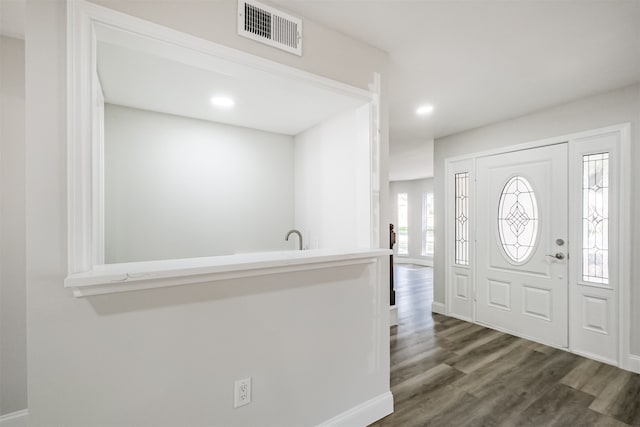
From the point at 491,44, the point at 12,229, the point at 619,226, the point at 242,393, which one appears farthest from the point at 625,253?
the point at 12,229

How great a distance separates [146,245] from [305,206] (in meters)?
1.50

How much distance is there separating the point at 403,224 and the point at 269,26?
8439mm

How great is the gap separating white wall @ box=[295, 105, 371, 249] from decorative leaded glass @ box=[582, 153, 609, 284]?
2.49m

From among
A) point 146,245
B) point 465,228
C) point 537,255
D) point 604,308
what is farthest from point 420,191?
point 146,245

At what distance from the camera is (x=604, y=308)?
2729 millimetres

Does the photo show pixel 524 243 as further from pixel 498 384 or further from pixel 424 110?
pixel 424 110

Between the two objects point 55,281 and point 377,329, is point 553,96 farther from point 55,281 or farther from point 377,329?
point 55,281

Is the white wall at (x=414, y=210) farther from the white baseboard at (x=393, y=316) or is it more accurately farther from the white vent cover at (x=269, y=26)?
the white vent cover at (x=269, y=26)

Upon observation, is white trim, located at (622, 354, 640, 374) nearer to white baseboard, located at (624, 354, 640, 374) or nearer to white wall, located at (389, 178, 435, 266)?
white baseboard, located at (624, 354, 640, 374)

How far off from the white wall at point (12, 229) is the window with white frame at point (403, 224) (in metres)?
8.69

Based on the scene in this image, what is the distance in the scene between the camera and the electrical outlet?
1.47 m

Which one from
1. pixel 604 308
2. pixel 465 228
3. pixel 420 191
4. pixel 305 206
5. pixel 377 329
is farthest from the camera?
pixel 420 191

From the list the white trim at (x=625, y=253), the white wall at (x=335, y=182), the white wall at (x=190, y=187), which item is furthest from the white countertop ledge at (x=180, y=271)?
the white trim at (x=625, y=253)

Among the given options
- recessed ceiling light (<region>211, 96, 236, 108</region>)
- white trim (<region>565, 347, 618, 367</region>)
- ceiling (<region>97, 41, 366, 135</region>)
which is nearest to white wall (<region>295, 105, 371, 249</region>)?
ceiling (<region>97, 41, 366, 135</region>)
